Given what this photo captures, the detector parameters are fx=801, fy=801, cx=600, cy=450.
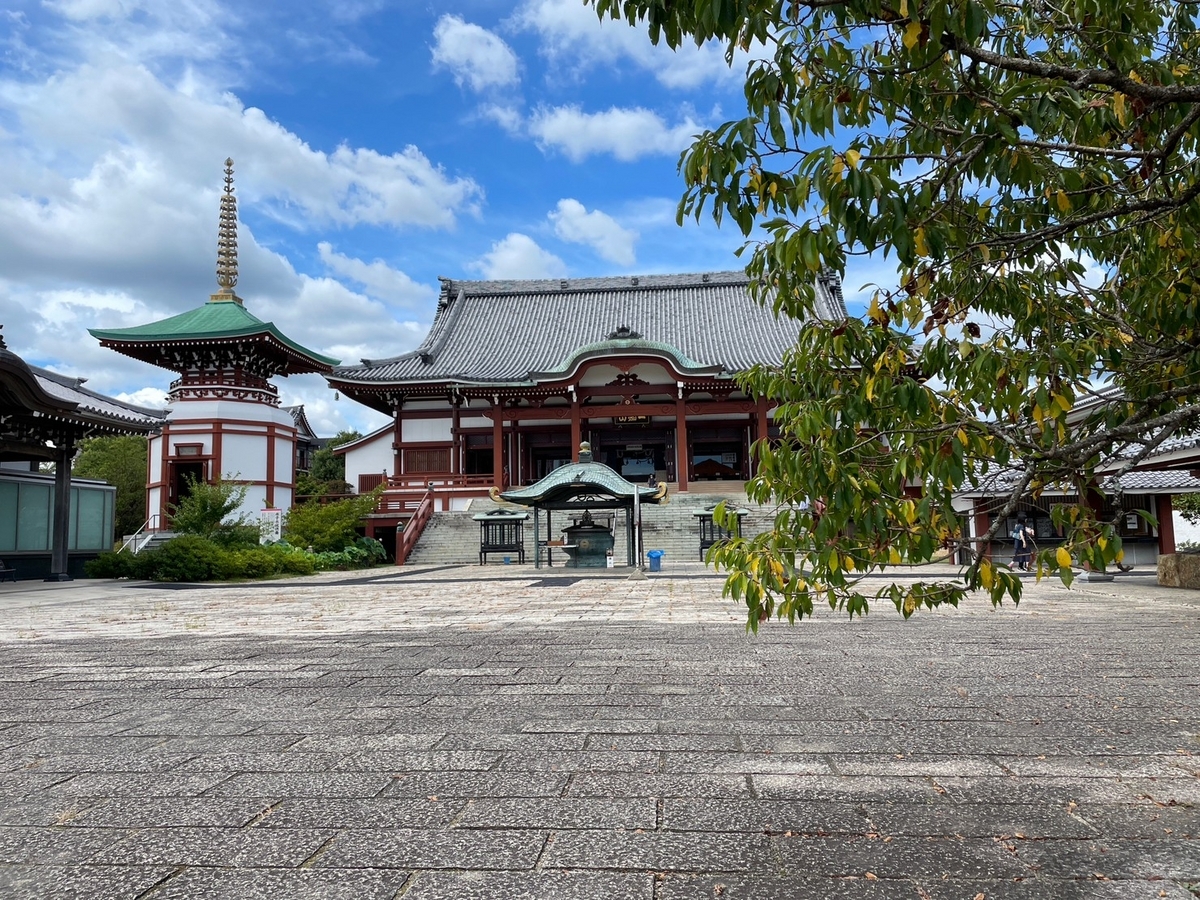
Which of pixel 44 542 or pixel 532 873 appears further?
pixel 44 542

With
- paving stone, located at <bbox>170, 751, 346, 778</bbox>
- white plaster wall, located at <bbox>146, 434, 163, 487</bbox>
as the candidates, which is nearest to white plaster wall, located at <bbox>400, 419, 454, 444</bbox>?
white plaster wall, located at <bbox>146, 434, 163, 487</bbox>

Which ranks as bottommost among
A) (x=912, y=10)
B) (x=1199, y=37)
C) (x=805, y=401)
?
(x=805, y=401)

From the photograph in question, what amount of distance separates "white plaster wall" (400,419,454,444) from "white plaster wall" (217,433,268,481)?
6.09 metres

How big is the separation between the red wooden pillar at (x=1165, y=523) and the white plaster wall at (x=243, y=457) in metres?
22.9

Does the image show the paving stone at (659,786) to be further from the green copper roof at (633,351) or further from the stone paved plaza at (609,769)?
the green copper roof at (633,351)

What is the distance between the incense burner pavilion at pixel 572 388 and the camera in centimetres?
2675

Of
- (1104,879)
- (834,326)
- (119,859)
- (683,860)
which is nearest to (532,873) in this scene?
(683,860)

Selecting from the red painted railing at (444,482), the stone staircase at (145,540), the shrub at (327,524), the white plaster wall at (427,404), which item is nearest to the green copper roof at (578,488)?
the shrub at (327,524)

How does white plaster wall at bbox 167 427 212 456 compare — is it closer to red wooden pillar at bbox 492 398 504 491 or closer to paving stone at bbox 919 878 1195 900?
red wooden pillar at bbox 492 398 504 491

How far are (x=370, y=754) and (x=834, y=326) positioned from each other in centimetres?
270

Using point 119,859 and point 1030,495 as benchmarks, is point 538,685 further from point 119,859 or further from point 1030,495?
point 1030,495

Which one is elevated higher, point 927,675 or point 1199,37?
point 1199,37

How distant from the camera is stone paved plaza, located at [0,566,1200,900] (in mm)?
2354

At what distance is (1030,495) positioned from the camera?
2.80 metres
